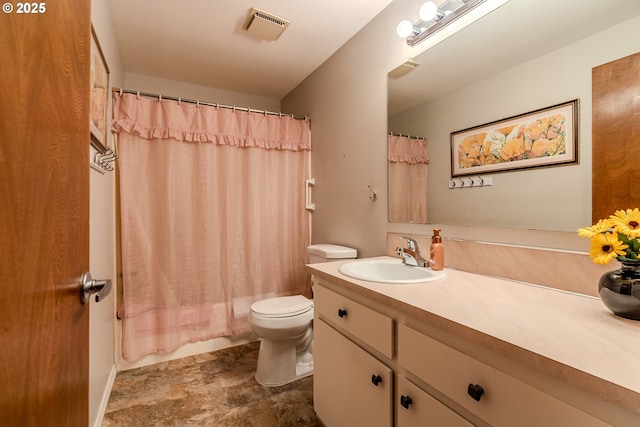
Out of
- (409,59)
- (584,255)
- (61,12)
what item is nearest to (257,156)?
(409,59)

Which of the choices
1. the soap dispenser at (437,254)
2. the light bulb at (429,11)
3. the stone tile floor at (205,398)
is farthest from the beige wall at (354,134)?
the stone tile floor at (205,398)

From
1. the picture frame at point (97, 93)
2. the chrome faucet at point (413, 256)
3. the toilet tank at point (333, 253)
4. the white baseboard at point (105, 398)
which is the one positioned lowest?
the white baseboard at point (105, 398)

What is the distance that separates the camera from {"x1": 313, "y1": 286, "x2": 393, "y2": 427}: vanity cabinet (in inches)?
38.4

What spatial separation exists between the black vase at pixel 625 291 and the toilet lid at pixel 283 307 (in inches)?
57.1

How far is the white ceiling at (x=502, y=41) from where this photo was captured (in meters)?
0.94

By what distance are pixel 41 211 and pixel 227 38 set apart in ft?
6.33

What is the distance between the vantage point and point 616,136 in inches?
34.3

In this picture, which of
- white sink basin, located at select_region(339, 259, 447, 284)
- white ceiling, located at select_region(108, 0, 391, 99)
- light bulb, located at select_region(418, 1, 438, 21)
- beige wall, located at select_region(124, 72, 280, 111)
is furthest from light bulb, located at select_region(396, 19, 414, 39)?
beige wall, located at select_region(124, 72, 280, 111)

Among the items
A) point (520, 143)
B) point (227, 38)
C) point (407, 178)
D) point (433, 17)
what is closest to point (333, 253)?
point (407, 178)

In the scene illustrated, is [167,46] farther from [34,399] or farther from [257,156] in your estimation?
[34,399]

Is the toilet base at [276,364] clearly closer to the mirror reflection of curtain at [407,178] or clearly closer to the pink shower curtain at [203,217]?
the pink shower curtain at [203,217]

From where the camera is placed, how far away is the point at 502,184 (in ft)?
3.85

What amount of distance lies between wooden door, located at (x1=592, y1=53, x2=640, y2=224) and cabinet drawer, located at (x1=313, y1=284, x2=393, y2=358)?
2.58ft

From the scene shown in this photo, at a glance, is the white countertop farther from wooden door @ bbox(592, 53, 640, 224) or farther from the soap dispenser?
wooden door @ bbox(592, 53, 640, 224)
